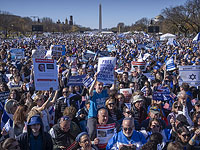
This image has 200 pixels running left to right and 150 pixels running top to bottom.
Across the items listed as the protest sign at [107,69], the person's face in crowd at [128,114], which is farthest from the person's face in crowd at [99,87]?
the person's face in crowd at [128,114]

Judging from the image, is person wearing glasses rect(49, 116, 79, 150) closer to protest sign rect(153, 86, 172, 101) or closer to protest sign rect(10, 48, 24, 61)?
protest sign rect(153, 86, 172, 101)

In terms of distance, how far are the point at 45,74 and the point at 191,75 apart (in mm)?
4120

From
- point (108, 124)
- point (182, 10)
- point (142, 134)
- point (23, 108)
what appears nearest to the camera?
point (142, 134)

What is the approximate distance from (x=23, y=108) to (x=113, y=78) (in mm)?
2228

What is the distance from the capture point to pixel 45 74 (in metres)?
5.38

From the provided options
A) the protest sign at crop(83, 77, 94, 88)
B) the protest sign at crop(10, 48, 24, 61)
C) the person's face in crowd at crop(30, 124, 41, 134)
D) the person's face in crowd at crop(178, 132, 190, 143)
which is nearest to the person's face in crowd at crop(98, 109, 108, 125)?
the person's face in crowd at crop(30, 124, 41, 134)

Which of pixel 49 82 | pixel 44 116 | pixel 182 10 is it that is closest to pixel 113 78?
pixel 49 82

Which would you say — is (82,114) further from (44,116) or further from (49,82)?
(49,82)

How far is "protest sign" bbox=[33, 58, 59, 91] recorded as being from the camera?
5230 millimetres

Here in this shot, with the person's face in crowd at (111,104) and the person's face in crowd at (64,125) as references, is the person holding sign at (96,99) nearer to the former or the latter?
the person's face in crowd at (111,104)

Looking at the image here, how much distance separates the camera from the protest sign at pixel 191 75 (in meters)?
6.44

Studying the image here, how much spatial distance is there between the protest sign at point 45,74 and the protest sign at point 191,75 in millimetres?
3666

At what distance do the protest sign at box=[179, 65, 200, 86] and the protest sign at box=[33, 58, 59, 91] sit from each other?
3.67 metres

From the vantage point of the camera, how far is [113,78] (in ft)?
18.0
